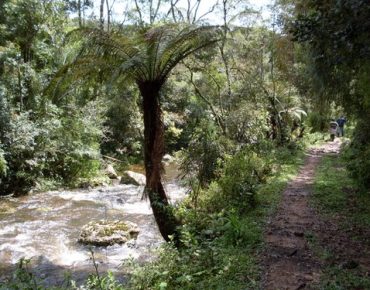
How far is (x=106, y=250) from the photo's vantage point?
895 centimetres

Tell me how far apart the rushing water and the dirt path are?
7.09ft

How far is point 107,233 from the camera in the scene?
949 cm

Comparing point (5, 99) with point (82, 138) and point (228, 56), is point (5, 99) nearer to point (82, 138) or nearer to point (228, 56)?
point (82, 138)

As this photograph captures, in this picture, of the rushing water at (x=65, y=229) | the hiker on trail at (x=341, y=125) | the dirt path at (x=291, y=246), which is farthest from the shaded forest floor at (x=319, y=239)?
the hiker on trail at (x=341, y=125)

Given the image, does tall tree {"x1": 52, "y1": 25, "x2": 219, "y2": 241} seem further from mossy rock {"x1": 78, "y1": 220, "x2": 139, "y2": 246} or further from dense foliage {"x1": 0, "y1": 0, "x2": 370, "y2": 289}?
mossy rock {"x1": 78, "y1": 220, "x2": 139, "y2": 246}

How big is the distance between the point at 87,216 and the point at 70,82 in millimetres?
5085

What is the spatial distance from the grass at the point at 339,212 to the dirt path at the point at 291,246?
0.18 m

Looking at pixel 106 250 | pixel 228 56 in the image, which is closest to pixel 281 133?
pixel 228 56

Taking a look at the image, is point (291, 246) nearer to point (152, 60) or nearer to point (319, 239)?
point (319, 239)

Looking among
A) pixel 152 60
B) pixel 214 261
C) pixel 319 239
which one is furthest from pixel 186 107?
pixel 214 261

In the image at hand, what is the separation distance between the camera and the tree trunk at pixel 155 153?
24.2 ft

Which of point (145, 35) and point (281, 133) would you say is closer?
point (145, 35)

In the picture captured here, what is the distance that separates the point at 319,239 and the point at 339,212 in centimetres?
185

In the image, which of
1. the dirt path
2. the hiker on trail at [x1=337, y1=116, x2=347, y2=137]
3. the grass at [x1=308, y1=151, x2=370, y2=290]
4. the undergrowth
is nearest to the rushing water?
the undergrowth
